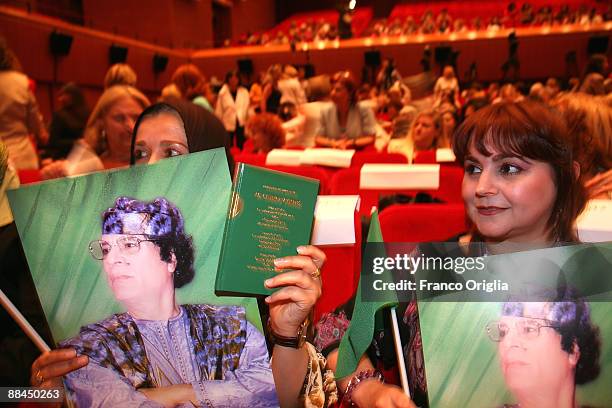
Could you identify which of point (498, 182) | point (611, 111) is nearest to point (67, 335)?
point (498, 182)

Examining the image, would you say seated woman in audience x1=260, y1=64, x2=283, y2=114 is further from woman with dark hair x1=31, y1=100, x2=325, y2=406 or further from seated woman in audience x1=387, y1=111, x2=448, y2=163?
woman with dark hair x1=31, y1=100, x2=325, y2=406

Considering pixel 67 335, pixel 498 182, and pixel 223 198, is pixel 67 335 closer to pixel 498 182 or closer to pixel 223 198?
pixel 223 198

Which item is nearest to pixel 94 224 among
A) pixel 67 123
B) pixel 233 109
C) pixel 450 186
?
pixel 450 186

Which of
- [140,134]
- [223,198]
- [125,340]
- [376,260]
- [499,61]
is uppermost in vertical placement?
[499,61]

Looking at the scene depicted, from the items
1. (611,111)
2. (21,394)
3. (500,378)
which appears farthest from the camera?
(611,111)

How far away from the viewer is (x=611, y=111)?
1.91 metres

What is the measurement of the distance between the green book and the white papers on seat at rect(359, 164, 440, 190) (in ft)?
5.85

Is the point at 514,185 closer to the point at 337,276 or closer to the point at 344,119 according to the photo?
the point at 337,276

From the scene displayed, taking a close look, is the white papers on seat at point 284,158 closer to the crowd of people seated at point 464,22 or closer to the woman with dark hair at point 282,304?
the woman with dark hair at point 282,304

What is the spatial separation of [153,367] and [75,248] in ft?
0.79

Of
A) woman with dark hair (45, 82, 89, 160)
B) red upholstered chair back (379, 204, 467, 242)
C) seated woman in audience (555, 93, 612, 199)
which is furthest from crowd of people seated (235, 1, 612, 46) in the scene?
red upholstered chair back (379, 204, 467, 242)

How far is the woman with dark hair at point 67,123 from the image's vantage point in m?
4.18

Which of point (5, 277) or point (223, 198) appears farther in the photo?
point (5, 277)

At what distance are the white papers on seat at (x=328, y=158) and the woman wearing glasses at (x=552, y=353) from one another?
9.32 feet
